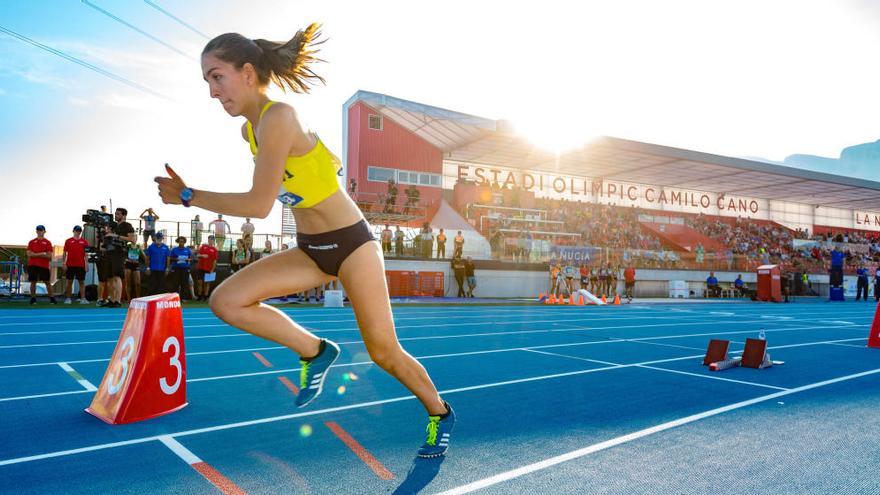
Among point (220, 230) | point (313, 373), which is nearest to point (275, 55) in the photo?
point (313, 373)

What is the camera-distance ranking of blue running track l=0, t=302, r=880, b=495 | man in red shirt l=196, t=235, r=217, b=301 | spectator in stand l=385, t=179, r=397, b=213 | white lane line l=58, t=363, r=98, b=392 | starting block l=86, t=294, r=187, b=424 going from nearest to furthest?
1. blue running track l=0, t=302, r=880, b=495
2. starting block l=86, t=294, r=187, b=424
3. white lane line l=58, t=363, r=98, b=392
4. man in red shirt l=196, t=235, r=217, b=301
5. spectator in stand l=385, t=179, r=397, b=213

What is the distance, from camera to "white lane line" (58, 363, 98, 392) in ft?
16.2

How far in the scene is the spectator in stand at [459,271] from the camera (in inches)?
885

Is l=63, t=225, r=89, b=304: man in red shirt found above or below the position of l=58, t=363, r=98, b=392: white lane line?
above

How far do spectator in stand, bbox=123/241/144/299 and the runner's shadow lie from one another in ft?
43.0

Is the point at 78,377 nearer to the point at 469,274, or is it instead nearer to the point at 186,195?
the point at 186,195

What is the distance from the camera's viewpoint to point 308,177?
9.40 feet

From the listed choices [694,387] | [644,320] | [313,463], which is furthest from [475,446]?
[644,320]

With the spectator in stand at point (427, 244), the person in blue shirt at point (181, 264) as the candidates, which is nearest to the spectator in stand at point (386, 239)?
the spectator in stand at point (427, 244)

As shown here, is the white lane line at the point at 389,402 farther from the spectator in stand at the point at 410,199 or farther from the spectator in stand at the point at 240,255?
the spectator in stand at the point at 410,199

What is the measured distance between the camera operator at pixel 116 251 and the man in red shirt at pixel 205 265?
264 centimetres

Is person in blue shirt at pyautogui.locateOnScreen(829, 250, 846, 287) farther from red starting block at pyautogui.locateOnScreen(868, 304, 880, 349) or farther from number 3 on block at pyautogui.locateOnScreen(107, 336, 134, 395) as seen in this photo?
number 3 on block at pyautogui.locateOnScreen(107, 336, 134, 395)

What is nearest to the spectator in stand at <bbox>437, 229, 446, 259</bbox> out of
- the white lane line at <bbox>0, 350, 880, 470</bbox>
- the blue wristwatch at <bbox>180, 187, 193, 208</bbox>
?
the white lane line at <bbox>0, 350, 880, 470</bbox>

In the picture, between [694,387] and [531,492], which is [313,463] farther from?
[694,387]
